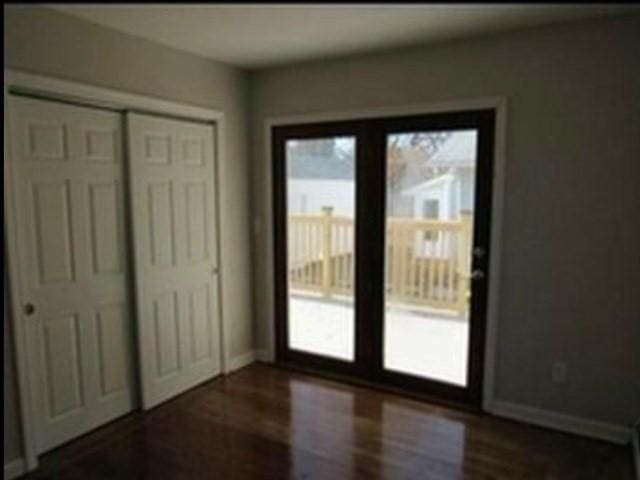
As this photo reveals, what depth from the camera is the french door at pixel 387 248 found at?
3.25m

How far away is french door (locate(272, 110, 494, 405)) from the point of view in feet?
10.7

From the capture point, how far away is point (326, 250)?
12.8 feet

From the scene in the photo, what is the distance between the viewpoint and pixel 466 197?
3.22 m

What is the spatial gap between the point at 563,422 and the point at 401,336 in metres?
1.18

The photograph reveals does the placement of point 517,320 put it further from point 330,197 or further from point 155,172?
point 155,172

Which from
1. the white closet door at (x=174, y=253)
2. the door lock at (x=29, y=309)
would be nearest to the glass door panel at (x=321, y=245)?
the white closet door at (x=174, y=253)

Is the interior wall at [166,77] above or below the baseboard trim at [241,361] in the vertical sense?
above

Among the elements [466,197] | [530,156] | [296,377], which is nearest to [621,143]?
[530,156]

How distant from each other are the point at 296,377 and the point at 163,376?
1.05m

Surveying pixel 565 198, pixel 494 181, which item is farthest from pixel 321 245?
pixel 565 198

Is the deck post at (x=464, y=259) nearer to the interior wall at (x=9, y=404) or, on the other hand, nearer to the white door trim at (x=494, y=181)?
the white door trim at (x=494, y=181)

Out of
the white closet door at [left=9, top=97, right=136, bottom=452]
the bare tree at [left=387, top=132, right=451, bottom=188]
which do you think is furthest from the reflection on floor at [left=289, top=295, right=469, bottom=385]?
the white closet door at [left=9, top=97, right=136, bottom=452]

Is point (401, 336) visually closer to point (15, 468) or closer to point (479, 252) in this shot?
point (479, 252)

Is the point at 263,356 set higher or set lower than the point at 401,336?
lower
